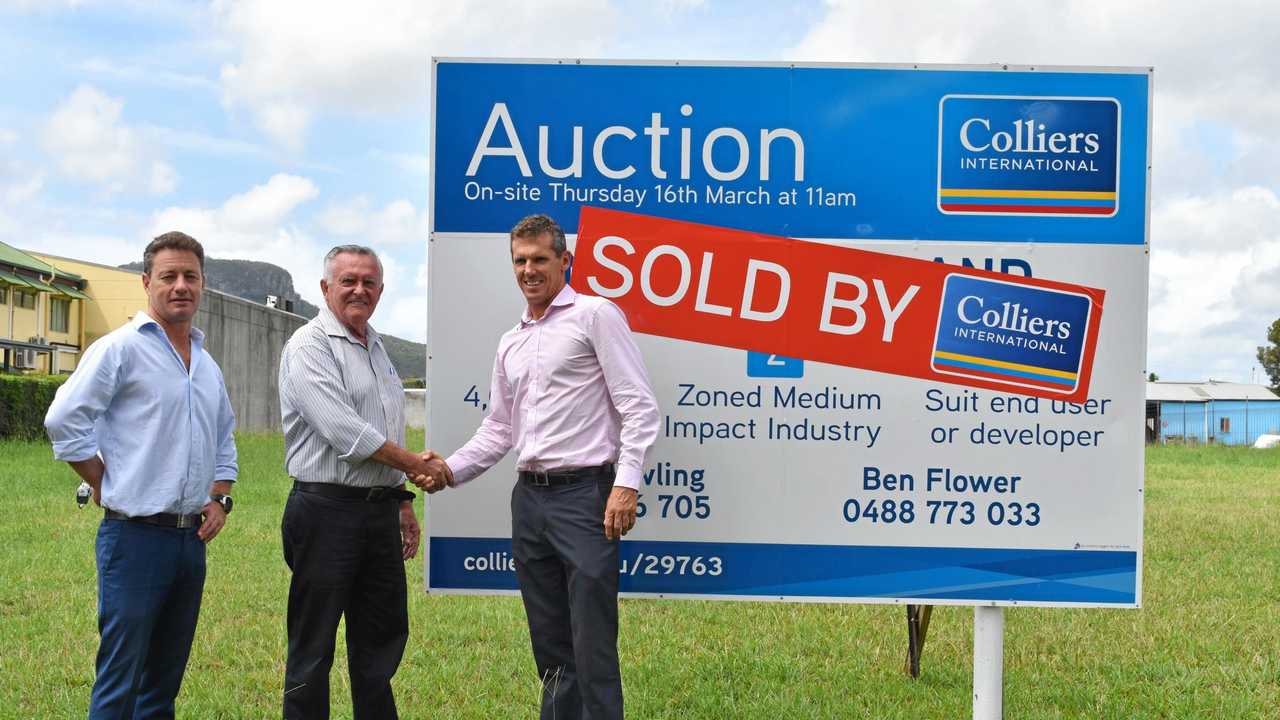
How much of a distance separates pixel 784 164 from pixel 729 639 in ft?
10.9

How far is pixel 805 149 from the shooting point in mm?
4438

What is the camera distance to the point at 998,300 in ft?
14.5

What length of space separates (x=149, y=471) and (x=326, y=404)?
1.94 ft

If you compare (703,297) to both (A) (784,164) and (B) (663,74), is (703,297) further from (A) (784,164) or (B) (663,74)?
(B) (663,74)

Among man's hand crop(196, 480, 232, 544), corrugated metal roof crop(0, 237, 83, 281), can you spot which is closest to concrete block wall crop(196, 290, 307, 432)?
corrugated metal roof crop(0, 237, 83, 281)

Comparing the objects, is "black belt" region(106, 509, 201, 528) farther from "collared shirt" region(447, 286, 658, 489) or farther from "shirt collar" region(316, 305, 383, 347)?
"collared shirt" region(447, 286, 658, 489)

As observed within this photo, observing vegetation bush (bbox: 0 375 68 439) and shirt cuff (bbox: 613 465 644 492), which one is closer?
Answer: shirt cuff (bbox: 613 465 644 492)

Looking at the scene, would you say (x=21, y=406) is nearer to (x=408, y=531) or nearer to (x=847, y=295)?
(x=408, y=531)

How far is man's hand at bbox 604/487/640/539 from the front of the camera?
3.62 meters

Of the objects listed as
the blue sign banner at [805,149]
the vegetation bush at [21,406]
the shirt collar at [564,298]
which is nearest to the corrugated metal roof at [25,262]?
the vegetation bush at [21,406]

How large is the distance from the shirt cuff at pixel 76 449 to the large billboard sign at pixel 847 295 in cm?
126

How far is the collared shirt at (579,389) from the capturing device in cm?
373

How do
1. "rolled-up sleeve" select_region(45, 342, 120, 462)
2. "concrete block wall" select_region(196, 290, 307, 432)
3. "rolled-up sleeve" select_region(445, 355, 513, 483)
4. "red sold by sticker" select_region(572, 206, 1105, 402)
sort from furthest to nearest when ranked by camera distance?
1. "concrete block wall" select_region(196, 290, 307, 432)
2. "red sold by sticker" select_region(572, 206, 1105, 402)
3. "rolled-up sleeve" select_region(445, 355, 513, 483)
4. "rolled-up sleeve" select_region(45, 342, 120, 462)

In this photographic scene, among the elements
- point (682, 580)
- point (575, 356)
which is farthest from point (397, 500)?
point (682, 580)
